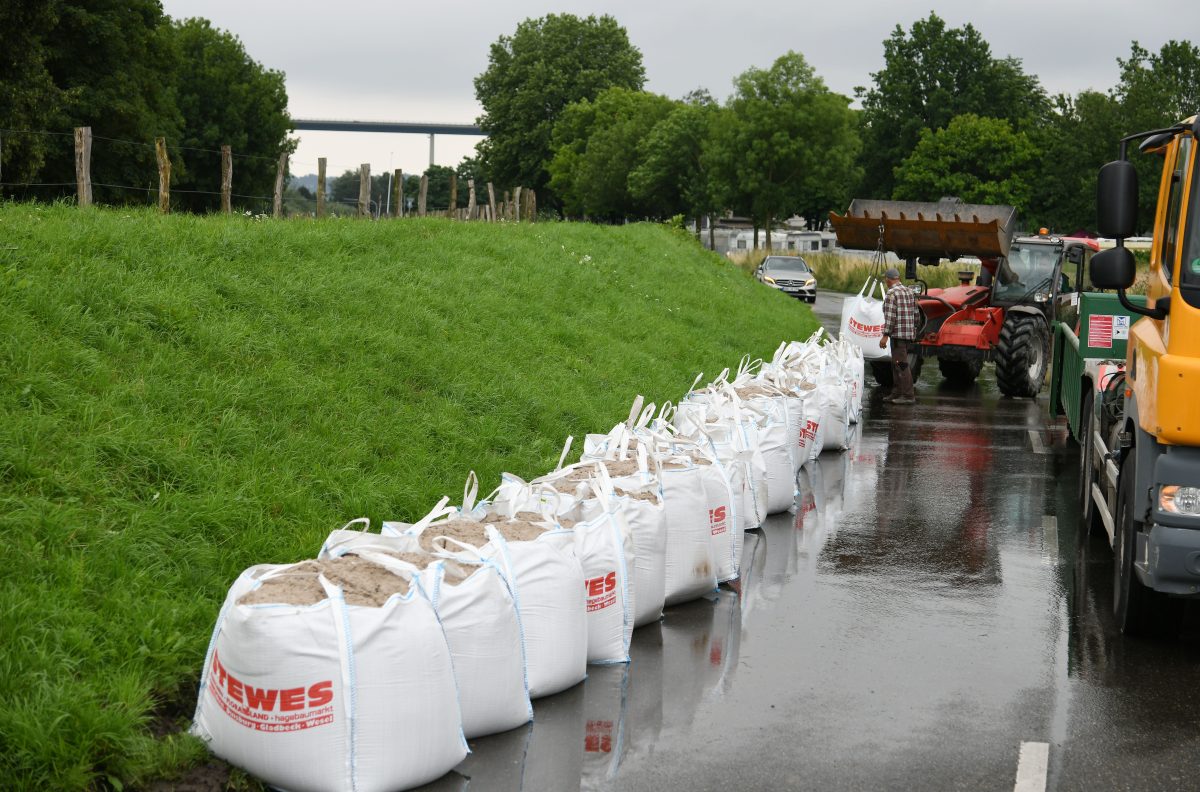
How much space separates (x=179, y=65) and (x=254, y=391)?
1712 inches

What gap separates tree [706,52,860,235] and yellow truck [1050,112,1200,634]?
58723 mm

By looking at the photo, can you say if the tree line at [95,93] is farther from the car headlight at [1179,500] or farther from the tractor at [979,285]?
the car headlight at [1179,500]

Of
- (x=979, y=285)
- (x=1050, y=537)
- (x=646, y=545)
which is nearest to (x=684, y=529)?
(x=646, y=545)

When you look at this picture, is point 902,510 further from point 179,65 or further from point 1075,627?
point 179,65

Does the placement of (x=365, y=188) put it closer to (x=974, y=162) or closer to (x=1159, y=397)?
(x=1159, y=397)

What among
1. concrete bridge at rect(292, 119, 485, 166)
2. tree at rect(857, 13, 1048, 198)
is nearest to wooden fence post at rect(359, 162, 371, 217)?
tree at rect(857, 13, 1048, 198)

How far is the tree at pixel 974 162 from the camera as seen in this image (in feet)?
→ 256

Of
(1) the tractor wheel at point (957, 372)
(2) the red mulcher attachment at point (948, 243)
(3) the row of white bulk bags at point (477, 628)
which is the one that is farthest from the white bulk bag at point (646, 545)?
(1) the tractor wheel at point (957, 372)

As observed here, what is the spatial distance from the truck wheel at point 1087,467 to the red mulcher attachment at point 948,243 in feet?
28.3

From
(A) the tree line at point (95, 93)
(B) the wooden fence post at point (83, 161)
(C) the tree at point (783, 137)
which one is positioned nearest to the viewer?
(B) the wooden fence post at point (83, 161)

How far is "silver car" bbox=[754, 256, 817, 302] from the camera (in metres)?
42.8

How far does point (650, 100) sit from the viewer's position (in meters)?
85.2

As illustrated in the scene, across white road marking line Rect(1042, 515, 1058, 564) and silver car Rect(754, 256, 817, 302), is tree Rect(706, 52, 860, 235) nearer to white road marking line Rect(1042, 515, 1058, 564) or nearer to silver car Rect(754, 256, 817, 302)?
silver car Rect(754, 256, 817, 302)

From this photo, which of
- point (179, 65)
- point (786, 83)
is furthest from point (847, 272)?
point (179, 65)
